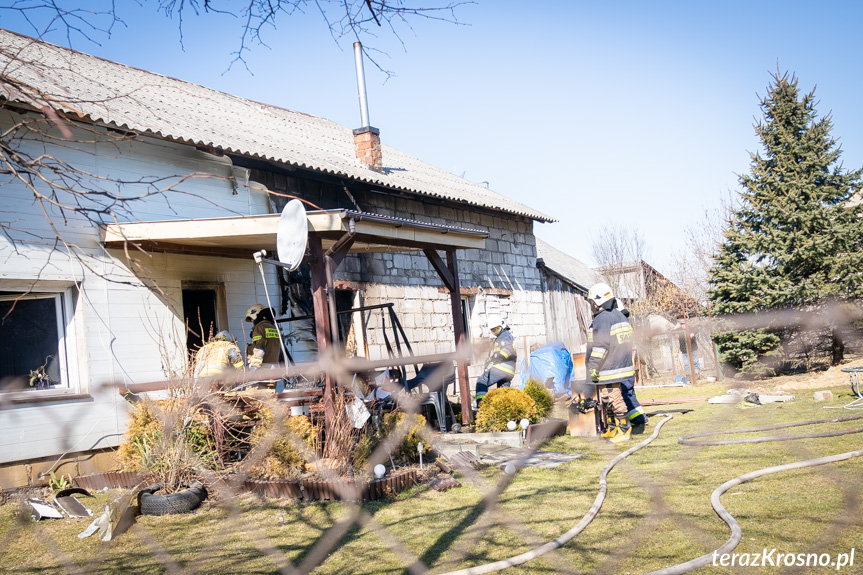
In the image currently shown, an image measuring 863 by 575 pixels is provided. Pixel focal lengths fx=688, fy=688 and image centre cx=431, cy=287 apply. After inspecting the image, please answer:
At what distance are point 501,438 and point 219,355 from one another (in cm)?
336

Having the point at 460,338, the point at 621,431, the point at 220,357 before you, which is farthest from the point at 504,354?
the point at 220,357

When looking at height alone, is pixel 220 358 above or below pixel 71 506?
above

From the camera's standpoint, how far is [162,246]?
8391 millimetres

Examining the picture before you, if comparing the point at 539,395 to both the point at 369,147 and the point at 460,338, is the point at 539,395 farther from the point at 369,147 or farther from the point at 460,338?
the point at 369,147

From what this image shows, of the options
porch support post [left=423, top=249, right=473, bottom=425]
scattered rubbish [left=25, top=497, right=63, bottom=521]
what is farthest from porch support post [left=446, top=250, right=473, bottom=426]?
scattered rubbish [left=25, top=497, right=63, bottom=521]

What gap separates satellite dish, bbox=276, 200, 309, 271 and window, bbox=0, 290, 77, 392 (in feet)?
9.47

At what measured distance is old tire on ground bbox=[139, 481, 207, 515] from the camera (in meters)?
5.60

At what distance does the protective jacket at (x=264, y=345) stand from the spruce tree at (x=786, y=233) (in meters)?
9.23

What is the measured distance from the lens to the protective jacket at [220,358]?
23.5 feet

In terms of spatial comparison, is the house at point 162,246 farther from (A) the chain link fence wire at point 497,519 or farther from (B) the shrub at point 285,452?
(B) the shrub at point 285,452

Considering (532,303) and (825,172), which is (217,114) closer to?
(532,303)

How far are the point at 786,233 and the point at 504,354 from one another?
25.9 feet

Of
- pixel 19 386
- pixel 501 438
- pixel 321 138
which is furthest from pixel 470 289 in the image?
pixel 19 386

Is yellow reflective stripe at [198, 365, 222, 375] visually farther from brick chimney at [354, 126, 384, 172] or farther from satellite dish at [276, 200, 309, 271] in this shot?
brick chimney at [354, 126, 384, 172]
